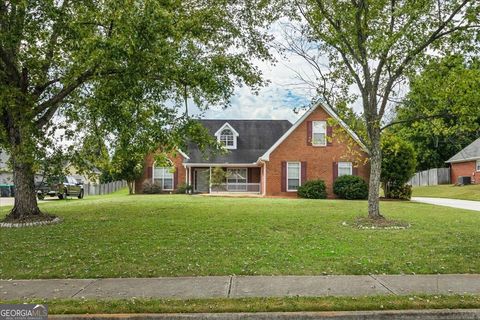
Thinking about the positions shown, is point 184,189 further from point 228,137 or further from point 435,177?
point 435,177

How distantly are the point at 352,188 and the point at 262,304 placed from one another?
884 inches

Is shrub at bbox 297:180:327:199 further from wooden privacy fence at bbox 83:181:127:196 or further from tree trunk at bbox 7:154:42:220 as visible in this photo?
wooden privacy fence at bbox 83:181:127:196

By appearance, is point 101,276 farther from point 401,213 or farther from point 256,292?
point 401,213

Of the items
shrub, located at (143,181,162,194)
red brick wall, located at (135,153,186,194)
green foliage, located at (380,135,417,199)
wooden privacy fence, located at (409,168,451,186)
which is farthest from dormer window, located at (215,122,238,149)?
wooden privacy fence, located at (409,168,451,186)

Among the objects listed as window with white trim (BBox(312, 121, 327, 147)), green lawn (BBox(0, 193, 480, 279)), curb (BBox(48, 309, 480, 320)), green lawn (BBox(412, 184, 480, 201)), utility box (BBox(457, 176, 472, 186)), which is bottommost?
curb (BBox(48, 309, 480, 320))

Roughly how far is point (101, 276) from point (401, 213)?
12.9 m

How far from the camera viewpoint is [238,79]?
14.7 metres

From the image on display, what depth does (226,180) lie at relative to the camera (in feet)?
113

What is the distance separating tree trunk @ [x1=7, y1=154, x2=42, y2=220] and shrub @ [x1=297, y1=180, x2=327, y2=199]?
17.5 m

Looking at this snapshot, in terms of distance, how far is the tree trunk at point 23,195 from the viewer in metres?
14.0

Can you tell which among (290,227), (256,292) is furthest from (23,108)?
(256,292)

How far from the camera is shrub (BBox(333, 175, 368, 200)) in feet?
88.8

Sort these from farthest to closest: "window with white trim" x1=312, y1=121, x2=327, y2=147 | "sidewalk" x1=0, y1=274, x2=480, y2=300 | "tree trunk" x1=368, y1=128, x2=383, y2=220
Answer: "window with white trim" x1=312, y1=121, x2=327, y2=147
"tree trunk" x1=368, y1=128, x2=383, y2=220
"sidewalk" x1=0, y1=274, x2=480, y2=300

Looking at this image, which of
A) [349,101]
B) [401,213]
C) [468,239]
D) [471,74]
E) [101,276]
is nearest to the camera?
[101,276]
